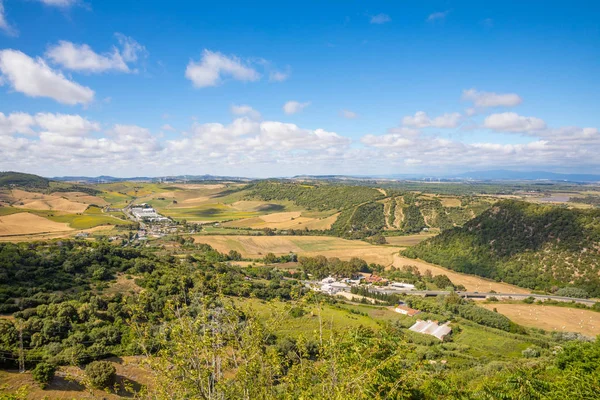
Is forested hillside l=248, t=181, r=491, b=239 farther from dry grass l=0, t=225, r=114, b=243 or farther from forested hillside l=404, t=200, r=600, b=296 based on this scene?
dry grass l=0, t=225, r=114, b=243

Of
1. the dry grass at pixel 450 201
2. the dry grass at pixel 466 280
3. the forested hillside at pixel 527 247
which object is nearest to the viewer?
the forested hillside at pixel 527 247

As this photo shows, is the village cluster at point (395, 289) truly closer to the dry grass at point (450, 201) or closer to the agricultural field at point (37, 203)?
the dry grass at point (450, 201)

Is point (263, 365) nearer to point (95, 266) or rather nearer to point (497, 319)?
point (95, 266)

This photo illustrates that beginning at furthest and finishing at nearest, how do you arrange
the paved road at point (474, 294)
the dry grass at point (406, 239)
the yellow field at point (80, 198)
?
the yellow field at point (80, 198) < the dry grass at point (406, 239) < the paved road at point (474, 294)

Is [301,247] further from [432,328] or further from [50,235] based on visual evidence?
[50,235]

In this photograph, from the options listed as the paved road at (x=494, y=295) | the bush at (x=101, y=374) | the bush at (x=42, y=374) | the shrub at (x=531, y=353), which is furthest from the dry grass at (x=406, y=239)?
the bush at (x=42, y=374)

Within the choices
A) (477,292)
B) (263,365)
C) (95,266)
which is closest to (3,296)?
(95,266)
